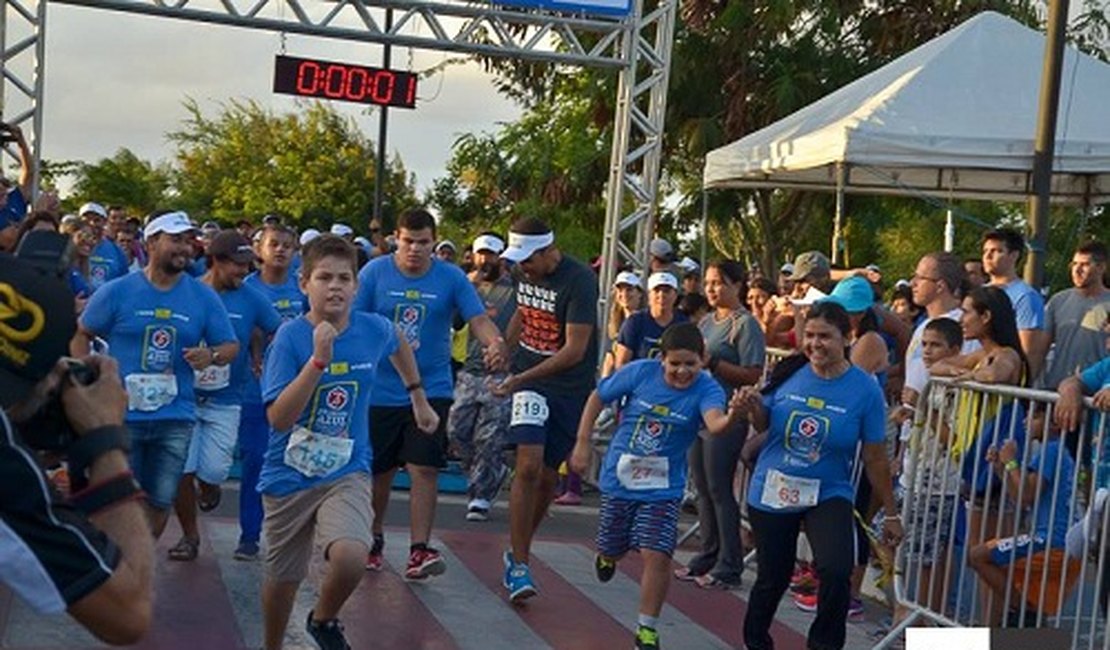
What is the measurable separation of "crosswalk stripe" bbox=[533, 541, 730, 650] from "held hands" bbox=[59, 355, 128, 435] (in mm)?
6192

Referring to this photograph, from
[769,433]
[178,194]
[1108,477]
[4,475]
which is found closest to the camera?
[4,475]

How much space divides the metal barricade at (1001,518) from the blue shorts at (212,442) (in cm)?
380

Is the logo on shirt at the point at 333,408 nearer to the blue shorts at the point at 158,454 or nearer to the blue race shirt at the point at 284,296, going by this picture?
the blue shorts at the point at 158,454

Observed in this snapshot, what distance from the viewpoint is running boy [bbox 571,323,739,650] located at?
8.58 metres

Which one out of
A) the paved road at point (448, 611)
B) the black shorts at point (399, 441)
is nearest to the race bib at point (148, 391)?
the paved road at point (448, 611)

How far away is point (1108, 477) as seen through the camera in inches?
294

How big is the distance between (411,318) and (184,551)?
1.87m

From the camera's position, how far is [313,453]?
734 centimetres

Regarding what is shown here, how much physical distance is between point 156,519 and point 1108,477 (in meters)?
4.62

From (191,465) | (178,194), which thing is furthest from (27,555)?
(178,194)

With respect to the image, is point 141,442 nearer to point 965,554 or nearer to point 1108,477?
point 965,554

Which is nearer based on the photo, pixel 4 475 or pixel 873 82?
pixel 4 475

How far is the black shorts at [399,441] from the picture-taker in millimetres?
→ 9719

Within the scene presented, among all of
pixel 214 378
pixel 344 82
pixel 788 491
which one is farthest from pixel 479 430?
pixel 344 82
